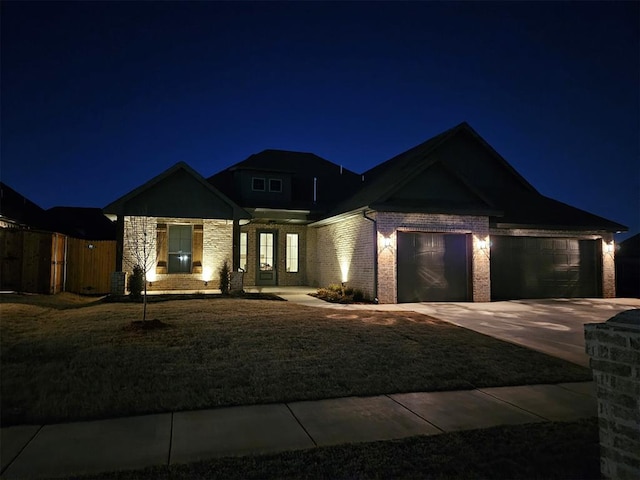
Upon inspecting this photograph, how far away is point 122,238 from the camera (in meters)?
15.0

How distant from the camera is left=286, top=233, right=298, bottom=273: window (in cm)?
2020

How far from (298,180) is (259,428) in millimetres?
18706

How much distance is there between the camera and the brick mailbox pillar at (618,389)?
2.68m

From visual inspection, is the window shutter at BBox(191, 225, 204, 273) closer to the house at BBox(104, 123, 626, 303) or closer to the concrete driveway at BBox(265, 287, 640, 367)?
the house at BBox(104, 123, 626, 303)

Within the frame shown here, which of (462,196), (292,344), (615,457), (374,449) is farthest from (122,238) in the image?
(615,457)

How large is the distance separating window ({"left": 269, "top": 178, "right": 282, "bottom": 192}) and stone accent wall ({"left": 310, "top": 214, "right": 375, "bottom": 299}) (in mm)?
2714

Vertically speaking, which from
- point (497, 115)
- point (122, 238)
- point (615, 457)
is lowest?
point (615, 457)

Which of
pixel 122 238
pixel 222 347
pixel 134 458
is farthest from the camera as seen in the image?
pixel 122 238

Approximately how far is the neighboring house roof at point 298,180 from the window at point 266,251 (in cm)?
163

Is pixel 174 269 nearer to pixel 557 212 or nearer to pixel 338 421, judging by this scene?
pixel 338 421

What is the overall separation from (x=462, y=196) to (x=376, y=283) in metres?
4.82

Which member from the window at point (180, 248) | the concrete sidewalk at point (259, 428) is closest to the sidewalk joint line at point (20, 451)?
the concrete sidewalk at point (259, 428)

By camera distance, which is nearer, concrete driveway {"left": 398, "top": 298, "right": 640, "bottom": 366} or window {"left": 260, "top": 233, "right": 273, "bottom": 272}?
concrete driveway {"left": 398, "top": 298, "right": 640, "bottom": 366}

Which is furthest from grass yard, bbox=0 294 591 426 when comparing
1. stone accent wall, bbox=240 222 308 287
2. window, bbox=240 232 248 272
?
stone accent wall, bbox=240 222 308 287
